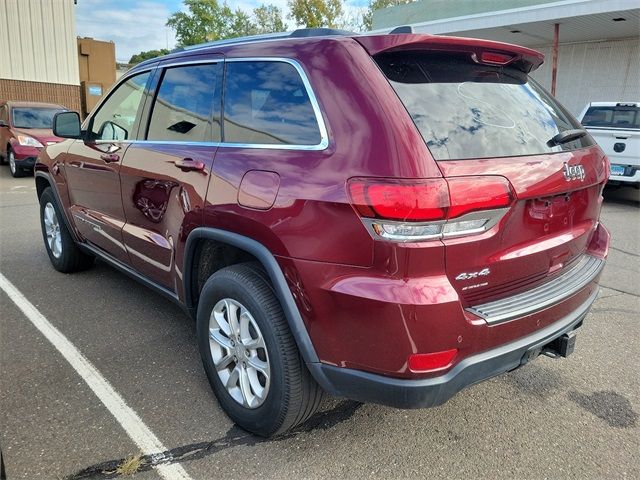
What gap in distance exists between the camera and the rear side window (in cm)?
229

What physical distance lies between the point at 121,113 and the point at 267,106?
1.76m

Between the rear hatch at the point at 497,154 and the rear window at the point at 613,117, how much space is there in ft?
28.8

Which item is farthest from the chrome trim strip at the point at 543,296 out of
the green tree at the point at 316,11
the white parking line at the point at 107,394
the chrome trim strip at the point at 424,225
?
the green tree at the point at 316,11

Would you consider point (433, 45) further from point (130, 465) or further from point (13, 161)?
point (13, 161)

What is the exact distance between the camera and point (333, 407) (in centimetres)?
282

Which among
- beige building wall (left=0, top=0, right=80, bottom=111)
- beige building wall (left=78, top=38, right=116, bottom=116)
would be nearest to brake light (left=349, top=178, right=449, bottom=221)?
beige building wall (left=0, top=0, right=80, bottom=111)

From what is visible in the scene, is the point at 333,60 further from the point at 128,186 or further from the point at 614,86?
the point at 614,86

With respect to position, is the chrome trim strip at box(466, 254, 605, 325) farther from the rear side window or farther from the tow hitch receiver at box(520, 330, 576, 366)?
the rear side window

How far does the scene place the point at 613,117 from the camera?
1016 centimetres

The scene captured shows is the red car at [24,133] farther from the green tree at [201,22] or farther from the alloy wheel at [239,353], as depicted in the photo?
the green tree at [201,22]

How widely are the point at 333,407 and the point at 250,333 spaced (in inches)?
27.9

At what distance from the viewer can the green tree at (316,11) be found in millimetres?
36969

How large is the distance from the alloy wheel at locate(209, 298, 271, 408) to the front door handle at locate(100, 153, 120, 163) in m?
1.53

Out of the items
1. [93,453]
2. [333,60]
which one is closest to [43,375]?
[93,453]
